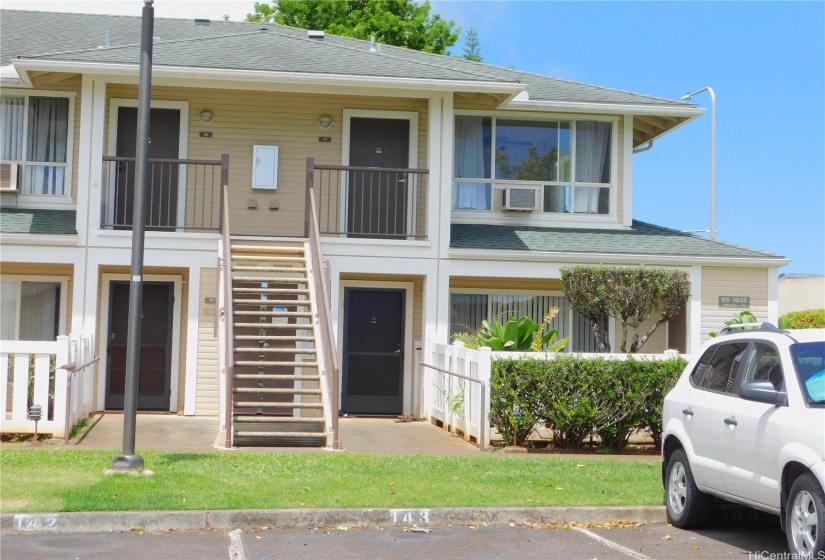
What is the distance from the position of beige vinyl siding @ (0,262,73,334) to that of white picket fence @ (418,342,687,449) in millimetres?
5974

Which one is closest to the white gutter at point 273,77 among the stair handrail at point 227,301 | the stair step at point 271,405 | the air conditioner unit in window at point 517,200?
the stair handrail at point 227,301

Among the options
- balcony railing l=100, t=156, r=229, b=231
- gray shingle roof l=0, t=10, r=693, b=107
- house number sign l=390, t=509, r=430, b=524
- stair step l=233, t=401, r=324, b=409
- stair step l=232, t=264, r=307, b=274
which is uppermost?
gray shingle roof l=0, t=10, r=693, b=107

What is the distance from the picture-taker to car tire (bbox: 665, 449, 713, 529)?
7941 mm

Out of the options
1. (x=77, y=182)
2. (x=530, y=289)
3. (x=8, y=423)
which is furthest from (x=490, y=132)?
(x=8, y=423)

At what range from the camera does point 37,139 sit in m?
17.2

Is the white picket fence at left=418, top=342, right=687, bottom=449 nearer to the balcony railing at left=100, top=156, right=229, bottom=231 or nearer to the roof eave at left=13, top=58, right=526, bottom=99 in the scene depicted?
the roof eave at left=13, top=58, right=526, bottom=99

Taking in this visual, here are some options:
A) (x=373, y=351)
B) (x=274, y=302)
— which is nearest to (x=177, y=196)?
(x=274, y=302)

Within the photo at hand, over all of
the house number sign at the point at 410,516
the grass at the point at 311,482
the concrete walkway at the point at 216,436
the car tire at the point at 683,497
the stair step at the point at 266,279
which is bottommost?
the concrete walkway at the point at 216,436

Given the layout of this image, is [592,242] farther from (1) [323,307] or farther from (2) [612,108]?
(1) [323,307]

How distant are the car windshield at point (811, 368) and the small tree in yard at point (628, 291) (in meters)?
7.07

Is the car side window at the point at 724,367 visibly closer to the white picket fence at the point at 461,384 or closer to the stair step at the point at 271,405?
the white picket fence at the point at 461,384

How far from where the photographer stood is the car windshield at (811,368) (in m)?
A: 6.68

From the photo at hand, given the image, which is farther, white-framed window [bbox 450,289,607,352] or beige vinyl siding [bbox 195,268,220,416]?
white-framed window [bbox 450,289,607,352]

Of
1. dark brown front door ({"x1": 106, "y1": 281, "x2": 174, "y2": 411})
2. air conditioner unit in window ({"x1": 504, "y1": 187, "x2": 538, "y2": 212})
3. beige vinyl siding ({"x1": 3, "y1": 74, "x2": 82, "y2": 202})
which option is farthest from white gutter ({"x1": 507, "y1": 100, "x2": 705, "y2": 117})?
beige vinyl siding ({"x1": 3, "y1": 74, "x2": 82, "y2": 202})
